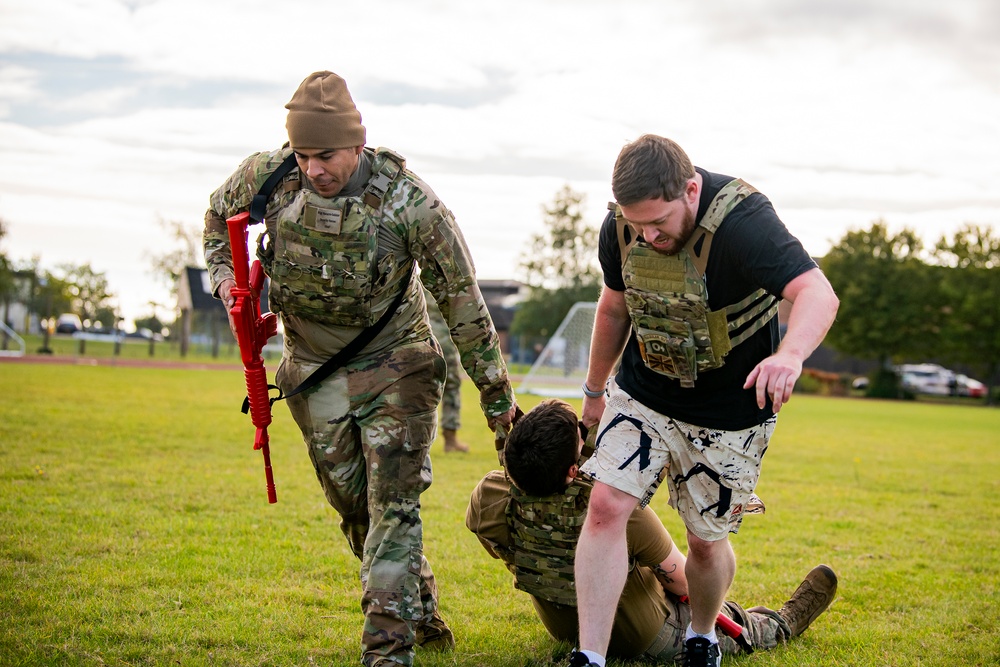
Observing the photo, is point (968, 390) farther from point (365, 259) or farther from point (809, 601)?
point (365, 259)

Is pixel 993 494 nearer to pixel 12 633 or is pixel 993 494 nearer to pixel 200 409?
pixel 12 633

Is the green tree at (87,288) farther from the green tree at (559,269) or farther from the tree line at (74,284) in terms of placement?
the green tree at (559,269)

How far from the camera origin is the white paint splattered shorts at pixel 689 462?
388 centimetres

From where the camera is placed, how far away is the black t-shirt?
3559mm

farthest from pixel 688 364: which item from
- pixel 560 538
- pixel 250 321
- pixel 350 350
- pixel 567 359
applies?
pixel 567 359

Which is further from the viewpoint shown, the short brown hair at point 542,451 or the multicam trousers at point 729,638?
the multicam trousers at point 729,638

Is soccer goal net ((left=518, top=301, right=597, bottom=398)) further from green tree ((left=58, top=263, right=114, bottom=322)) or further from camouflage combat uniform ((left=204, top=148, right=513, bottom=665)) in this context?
green tree ((left=58, top=263, right=114, bottom=322))

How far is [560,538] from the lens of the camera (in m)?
4.13

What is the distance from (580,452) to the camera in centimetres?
421

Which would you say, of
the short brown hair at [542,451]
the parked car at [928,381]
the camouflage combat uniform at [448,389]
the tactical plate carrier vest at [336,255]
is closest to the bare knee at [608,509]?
the short brown hair at [542,451]

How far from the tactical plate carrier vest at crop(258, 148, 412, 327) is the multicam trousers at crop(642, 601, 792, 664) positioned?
2042mm

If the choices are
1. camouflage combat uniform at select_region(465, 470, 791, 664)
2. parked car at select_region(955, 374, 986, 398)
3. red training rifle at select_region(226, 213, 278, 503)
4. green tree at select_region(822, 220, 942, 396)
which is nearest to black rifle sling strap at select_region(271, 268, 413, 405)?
red training rifle at select_region(226, 213, 278, 503)

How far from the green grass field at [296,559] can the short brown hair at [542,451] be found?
94 centimetres

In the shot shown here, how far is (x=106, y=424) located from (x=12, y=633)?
954cm
